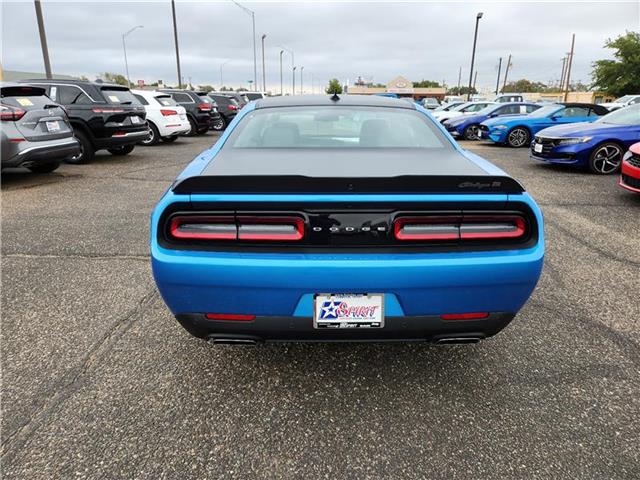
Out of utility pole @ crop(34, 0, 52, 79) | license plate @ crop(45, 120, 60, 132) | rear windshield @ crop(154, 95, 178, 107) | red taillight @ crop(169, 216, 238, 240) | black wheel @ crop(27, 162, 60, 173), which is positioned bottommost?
black wheel @ crop(27, 162, 60, 173)

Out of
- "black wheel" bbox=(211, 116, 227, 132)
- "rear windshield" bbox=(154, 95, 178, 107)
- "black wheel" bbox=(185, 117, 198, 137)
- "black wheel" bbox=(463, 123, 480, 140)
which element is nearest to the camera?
"rear windshield" bbox=(154, 95, 178, 107)

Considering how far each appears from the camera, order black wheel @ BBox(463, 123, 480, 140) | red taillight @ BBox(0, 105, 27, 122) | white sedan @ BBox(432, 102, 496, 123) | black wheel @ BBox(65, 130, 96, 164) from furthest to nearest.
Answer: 1. white sedan @ BBox(432, 102, 496, 123)
2. black wheel @ BBox(463, 123, 480, 140)
3. black wheel @ BBox(65, 130, 96, 164)
4. red taillight @ BBox(0, 105, 27, 122)

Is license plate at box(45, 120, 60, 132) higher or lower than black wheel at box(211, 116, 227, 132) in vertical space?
higher

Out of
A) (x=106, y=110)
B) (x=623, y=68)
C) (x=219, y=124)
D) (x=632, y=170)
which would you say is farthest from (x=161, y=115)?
(x=623, y=68)

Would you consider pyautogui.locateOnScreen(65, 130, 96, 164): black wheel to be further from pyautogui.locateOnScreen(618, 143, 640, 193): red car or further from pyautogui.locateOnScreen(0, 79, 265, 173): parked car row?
pyautogui.locateOnScreen(618, 143, 640, 193): red car

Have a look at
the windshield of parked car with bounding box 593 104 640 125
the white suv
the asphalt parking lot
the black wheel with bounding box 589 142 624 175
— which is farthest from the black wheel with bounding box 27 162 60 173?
the windshield of parked car with bounding box 593 104 640 125

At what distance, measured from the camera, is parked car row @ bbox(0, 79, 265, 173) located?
677 cm

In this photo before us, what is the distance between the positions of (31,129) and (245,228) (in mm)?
6769

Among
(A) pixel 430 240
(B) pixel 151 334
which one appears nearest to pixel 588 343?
(A) pixel 430 240


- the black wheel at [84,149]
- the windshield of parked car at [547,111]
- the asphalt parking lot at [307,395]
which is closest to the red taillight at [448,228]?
the asphalt parking lot at [307,395]

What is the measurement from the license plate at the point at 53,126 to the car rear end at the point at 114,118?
6.69 feet

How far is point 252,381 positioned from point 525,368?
61.5 inches

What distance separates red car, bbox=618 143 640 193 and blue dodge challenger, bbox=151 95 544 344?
5.11 metres

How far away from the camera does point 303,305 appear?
1930 millimetres
